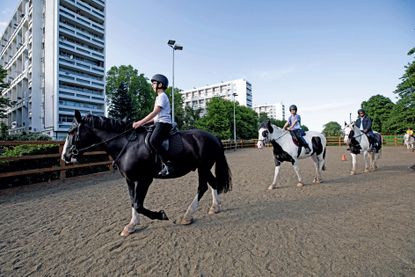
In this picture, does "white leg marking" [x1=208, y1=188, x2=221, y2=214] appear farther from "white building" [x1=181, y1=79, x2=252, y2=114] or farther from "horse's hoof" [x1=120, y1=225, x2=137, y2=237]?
"white building" [x1=181, y1=79, x2=252, y2=114]

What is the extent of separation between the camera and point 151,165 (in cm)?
337

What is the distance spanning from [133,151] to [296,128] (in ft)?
17.7

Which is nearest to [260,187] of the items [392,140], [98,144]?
[98,144]

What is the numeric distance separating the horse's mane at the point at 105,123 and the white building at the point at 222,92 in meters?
90.1

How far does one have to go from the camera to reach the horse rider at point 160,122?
3.28m

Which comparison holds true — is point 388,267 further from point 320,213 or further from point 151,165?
point 151,165

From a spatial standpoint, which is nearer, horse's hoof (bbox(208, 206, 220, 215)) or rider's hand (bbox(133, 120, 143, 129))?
rider's hand (bbox(133, 120, 143, 129))

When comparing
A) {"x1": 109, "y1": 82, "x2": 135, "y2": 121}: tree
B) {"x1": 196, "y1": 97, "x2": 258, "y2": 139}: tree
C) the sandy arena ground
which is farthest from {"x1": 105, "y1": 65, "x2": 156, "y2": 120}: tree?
the sandy arena ground

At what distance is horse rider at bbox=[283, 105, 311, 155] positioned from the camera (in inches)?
259

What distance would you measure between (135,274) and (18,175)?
6858 mm

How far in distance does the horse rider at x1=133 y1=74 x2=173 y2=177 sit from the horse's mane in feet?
1.08

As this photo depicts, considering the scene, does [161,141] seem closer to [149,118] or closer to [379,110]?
[149,118]

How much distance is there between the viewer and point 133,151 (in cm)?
333

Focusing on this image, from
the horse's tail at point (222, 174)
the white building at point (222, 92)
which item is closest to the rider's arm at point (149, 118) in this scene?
the horse's tail at point (222, 174)
